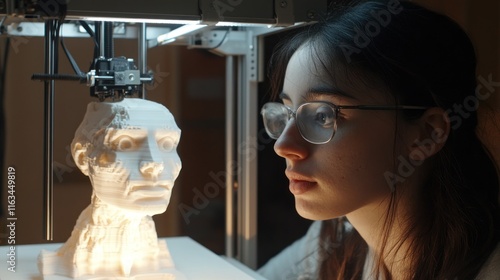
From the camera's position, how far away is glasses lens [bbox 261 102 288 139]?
1.44 metres

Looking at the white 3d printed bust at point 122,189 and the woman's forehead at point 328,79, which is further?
the white 3d printed bust at point 122,189

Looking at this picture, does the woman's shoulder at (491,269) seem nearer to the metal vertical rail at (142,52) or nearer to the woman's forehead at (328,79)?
the woman's forehead at (328,79)

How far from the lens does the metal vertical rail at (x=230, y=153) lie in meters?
2.01

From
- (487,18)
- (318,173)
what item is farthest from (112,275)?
(487,18)

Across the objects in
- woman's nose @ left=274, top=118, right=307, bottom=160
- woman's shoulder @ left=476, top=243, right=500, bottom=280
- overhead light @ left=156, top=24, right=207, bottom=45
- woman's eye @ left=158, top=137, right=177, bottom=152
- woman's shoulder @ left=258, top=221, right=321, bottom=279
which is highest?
overhead light @ left=156, top=24, right=207, bottom=45

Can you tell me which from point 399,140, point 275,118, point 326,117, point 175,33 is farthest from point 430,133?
point 175,33

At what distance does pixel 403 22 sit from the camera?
4.10 ft

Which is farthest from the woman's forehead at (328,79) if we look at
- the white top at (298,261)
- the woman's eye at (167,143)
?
the white top at (298,261)

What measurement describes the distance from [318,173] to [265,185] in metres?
0.80

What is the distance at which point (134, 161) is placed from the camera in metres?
1.41

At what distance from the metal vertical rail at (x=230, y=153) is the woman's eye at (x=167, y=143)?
560 millimetres

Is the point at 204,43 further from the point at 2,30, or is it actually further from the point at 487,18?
the point at 487,18

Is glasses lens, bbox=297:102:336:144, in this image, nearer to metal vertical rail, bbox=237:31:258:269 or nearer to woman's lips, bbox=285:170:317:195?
woman's lips, bbox=285:170:317:195

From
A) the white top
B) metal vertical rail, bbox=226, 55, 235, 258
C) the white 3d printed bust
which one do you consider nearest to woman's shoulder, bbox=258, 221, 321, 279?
the white top
